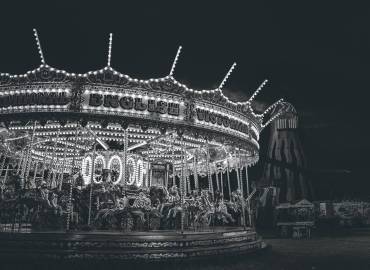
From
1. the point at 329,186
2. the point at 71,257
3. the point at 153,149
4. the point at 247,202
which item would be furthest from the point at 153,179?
the point at 329,186

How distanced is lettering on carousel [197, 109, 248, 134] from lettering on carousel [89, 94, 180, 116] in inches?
40.3

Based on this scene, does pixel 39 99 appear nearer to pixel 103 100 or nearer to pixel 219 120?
pixel 103 100

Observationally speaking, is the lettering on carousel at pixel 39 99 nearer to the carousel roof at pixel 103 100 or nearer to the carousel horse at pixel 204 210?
the carousel roof at pixel 103 100

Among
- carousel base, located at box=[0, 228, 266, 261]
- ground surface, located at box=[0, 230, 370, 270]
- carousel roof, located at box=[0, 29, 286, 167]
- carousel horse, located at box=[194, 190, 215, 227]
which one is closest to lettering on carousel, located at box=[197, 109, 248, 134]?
carousel roof, located at box=[0, 29, 286, 167]

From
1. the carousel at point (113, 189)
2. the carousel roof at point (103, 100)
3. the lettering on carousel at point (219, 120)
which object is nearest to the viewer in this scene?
the carousel at point (113, 189)

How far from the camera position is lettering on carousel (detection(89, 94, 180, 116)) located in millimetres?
9836

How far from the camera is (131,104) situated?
10031mm

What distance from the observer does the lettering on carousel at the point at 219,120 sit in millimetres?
11230

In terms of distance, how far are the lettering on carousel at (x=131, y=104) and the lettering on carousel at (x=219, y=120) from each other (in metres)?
1.02

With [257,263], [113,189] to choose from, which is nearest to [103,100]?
[113,189]

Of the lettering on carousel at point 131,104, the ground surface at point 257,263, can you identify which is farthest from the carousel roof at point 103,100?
the ground surface at point 257,263

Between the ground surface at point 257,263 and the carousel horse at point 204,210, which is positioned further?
the carousel horse at point 204,210

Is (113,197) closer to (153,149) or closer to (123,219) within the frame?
(123,219)

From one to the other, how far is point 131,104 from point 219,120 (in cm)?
339
